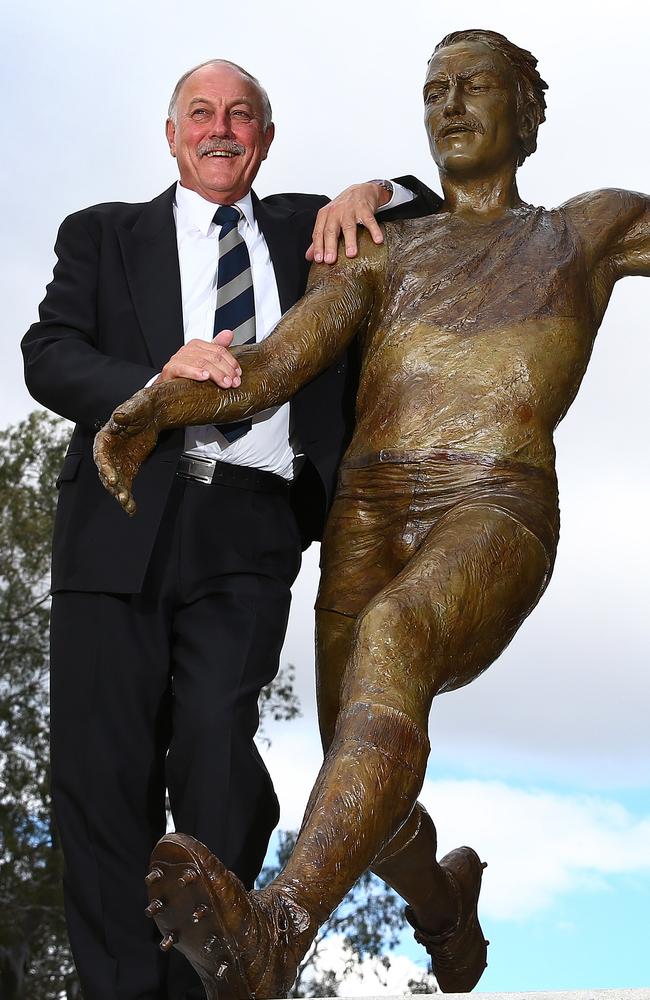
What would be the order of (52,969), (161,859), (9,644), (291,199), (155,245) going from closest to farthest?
1. (161,859)
2. (155,245)
3. (291,199)
4. (52,969)
5. (9,644)

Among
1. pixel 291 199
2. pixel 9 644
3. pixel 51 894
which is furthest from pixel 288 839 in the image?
pixel 291 199

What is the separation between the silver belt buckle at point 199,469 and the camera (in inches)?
145

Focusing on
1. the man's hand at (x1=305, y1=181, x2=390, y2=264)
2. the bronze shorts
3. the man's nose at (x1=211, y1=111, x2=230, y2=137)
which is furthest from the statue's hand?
the man's nose at (x1=211, y1=111, x2=230, y2=137)

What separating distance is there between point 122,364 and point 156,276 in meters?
0.37

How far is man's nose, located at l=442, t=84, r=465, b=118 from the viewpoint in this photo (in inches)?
143

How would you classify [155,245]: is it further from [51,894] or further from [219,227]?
[51,894]

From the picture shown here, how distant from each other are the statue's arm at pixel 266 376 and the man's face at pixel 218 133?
1.50 feet

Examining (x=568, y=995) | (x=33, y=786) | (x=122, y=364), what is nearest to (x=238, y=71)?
(x=122, y=364)

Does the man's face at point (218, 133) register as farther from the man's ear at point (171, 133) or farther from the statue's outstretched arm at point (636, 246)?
the statue's outstretched arm at point (636, 246)

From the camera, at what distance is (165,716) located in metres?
3.70

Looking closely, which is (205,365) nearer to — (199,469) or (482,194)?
(199,469)

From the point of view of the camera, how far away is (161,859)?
245 centimetres

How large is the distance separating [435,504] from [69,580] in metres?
0.90

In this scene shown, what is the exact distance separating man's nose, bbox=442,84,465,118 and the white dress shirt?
0.96ft
